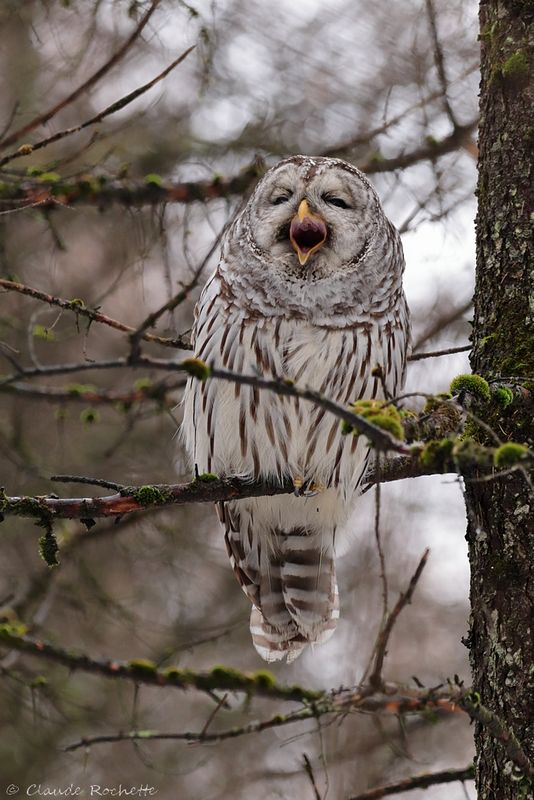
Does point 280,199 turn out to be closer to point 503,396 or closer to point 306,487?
point 306,487

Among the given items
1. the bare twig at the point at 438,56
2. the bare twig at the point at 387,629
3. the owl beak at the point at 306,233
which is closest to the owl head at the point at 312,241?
the owl beak at the point at 306,233

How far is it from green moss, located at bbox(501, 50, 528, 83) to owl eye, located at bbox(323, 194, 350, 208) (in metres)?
1.01

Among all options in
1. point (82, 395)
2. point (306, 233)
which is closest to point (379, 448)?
point (82, 395)

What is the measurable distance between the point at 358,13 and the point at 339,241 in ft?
6.98

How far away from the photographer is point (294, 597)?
444 cm

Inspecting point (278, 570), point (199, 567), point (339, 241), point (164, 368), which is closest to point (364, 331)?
point (339, 241)

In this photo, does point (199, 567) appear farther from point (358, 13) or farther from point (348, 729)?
point (358, 13)

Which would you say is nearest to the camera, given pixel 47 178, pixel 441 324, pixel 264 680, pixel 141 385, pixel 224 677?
pixel 141 385

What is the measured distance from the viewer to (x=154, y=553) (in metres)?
5.88

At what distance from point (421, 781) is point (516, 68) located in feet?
7.95

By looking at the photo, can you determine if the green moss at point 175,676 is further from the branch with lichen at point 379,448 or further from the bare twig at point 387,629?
the bare twig at point 387,629

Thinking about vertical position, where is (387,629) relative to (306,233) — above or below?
below

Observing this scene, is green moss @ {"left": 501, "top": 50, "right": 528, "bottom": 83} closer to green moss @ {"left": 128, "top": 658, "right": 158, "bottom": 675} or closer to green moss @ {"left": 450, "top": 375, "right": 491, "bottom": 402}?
green moss @ {"left": 450, "top": 375, "right": 491, "bottom": 402}

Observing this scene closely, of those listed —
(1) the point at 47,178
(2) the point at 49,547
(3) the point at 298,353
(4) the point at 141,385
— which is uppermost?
(1) the point at 47,178
